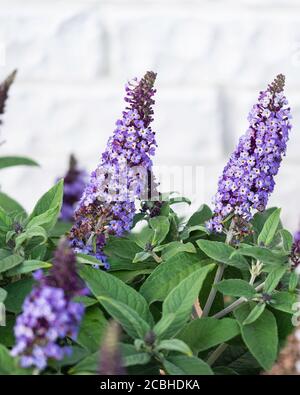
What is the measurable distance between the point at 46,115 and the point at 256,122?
1504 millimetres

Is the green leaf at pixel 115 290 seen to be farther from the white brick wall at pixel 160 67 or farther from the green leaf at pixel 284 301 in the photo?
the white brick wall at pixel 160 67

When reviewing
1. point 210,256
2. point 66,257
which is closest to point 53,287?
point 66,257

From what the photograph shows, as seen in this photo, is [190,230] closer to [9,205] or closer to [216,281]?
[216,281]

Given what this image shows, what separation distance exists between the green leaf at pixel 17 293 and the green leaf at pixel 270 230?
0.21m

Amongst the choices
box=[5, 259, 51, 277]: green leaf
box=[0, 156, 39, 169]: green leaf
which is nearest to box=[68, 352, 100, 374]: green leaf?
box=[5, 259, 51, 277]: green leaf

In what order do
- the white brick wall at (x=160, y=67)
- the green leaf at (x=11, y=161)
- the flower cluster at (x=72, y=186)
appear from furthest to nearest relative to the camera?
the white brick wall at (x=160, y=67) → the flower cluster at (x=72, y=186) → the green leaf at (x=11, y=161)

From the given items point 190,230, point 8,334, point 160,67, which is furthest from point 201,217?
point 160,67

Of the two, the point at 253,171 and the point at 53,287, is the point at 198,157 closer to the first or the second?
the point at 253,171

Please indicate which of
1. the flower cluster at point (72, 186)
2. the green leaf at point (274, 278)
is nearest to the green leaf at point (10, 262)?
the green leaf at point (274, 278)

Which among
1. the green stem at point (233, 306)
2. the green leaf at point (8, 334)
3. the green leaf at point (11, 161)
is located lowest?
the green leaf at point (8, 334)

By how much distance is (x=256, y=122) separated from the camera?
0.73 m

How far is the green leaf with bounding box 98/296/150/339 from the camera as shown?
0.59 meters

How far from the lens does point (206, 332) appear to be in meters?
0.64

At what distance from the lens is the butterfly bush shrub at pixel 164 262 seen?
611 mm
